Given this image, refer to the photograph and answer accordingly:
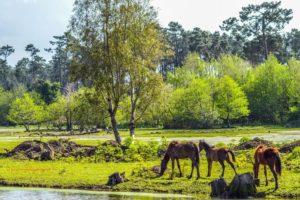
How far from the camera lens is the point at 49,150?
42.9 metres

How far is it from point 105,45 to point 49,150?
1302 cm

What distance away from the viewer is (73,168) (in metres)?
35.9

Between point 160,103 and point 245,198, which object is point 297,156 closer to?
point 245,198

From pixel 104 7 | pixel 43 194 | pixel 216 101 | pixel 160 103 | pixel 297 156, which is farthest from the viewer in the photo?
pixel 216 101

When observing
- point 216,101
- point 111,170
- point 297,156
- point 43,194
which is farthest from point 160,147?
point 216,101

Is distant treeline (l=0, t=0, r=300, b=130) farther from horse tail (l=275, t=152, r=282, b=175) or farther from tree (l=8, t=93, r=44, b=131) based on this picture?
horse tail (l=275, t=152, r=282, b=175)

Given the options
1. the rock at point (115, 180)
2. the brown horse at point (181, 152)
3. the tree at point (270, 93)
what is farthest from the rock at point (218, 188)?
the tree at point (270, 93)

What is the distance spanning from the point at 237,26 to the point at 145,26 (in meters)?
Answer: 113

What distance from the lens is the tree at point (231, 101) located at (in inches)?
3976

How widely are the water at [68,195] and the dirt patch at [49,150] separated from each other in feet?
44.4

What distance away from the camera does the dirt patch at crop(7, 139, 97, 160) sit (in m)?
42.6

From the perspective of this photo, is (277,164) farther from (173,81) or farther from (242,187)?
(173,81)

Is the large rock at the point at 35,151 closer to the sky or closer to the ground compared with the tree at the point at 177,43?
closer to the ground

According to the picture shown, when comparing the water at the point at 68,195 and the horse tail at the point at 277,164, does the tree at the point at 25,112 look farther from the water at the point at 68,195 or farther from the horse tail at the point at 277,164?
the horse tail at the point at 277,164
